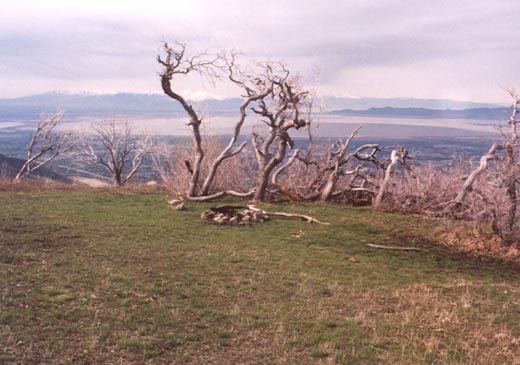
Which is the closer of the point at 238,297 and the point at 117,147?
the point at 238,297

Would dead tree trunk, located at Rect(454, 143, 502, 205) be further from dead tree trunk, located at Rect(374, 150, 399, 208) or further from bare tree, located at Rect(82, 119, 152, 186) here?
bare tree, located at Rect(82, 119, 152, 186)

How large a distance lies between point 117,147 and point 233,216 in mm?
19782

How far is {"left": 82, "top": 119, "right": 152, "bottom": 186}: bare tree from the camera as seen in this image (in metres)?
33.3

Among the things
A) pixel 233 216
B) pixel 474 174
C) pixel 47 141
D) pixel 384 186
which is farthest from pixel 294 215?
pixel 47 141

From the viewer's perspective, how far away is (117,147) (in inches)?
1309

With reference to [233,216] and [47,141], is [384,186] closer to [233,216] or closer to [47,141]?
[233,216]

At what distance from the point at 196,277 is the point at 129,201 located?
10690 mm

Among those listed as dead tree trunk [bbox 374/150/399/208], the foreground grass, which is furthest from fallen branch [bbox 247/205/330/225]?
dead tree trunk [bbox 374/150/399/208]

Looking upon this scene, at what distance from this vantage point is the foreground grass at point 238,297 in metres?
6.41

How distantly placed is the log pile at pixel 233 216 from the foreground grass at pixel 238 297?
0.70 m

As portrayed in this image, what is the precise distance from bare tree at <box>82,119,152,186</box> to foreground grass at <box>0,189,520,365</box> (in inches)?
729

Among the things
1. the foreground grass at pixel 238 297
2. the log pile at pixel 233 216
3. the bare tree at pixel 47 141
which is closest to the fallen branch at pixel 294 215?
the log pile at pixel 233 216

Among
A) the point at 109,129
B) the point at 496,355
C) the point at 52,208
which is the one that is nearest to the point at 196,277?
the point at 496,355

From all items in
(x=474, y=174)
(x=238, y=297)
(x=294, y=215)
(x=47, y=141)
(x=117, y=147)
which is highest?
(x=47, y=141)
